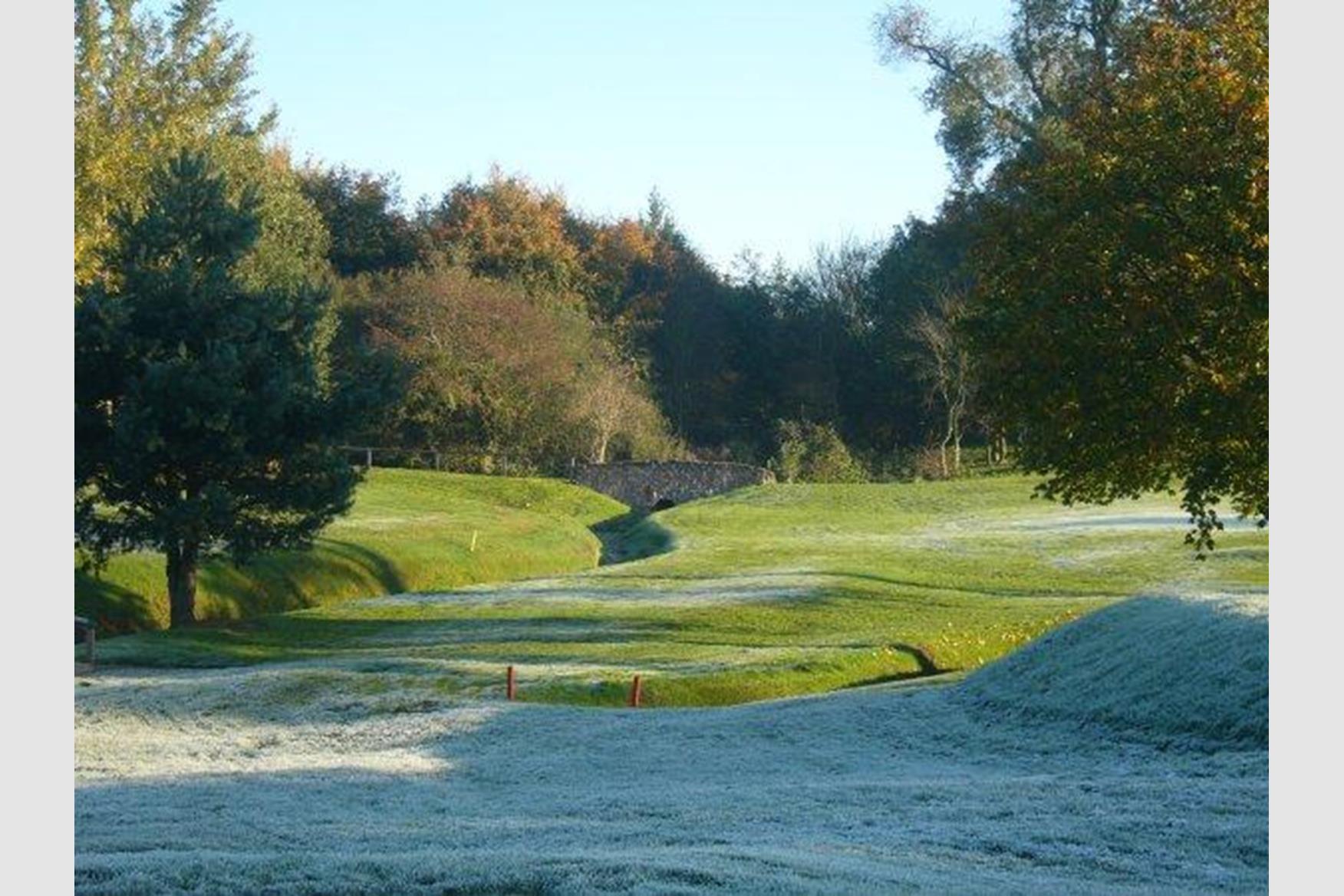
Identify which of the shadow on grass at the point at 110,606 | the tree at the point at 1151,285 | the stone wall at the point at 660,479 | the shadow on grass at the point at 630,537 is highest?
the tree at the point at 1151,285

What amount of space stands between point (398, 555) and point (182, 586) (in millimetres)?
13335

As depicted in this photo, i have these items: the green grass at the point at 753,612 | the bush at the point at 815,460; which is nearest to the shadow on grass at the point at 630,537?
the green grass at the point at 753,612

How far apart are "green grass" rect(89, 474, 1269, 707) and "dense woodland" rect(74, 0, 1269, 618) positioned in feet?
14.1

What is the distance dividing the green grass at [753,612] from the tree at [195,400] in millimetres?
3017

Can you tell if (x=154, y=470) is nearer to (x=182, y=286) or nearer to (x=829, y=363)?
(x=182, y=286)

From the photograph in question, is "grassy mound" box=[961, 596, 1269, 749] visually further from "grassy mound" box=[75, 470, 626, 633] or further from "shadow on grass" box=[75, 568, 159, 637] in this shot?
"shadow on grass" box=[75, 568, 159, 637]

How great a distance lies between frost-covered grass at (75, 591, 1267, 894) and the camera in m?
13.0

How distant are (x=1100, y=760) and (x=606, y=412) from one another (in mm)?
70536

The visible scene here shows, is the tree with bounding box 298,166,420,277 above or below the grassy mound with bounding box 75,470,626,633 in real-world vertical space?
above

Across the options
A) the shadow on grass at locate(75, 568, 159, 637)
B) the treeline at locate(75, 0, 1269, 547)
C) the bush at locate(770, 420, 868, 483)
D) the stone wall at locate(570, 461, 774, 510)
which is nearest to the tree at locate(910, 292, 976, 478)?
the treeline at locate(75, 0, 1269, 547)

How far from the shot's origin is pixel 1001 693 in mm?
27516

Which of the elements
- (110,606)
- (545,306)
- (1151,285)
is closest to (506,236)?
(545,306)

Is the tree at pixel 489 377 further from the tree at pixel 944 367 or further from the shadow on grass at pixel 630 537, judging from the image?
the tree at pixel 944 367

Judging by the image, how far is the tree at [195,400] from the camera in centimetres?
4409
